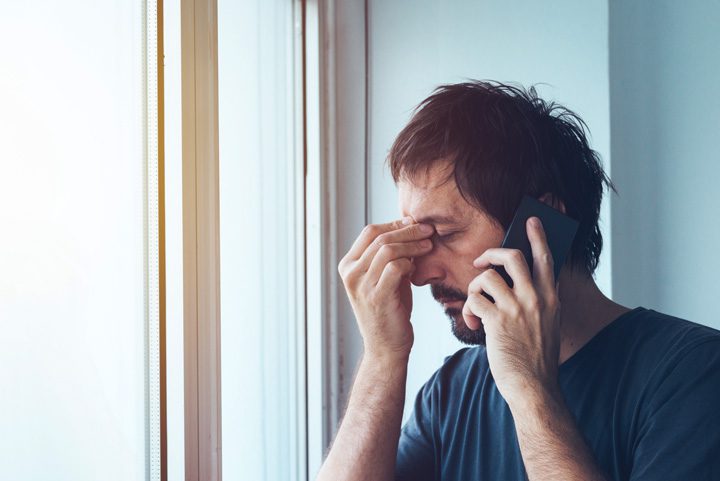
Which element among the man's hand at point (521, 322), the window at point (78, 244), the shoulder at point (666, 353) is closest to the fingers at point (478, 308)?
the man's hand at point (521, 322)

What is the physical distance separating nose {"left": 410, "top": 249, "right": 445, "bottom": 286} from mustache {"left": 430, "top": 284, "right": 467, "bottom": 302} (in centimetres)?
2

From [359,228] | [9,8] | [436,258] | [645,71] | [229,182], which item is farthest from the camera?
[359,228]

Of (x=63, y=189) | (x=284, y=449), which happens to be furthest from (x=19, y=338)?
(x=284, y=449)

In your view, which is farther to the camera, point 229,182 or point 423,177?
point 229,182

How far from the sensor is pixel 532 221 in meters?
0.96

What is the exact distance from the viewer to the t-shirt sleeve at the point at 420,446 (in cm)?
113

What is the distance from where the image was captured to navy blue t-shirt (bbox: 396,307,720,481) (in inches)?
29.0

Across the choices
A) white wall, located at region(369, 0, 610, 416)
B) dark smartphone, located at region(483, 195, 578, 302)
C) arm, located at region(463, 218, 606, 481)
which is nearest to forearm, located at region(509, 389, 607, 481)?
arm, located at region(463, 218, 606, 481)

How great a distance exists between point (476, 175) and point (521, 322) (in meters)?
0.31

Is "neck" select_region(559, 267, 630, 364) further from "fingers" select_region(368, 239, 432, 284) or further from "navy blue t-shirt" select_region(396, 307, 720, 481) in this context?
"fingers" select_region(368, 239, 432, 284)

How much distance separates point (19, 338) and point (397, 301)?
0.63 metres

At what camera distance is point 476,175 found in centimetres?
105

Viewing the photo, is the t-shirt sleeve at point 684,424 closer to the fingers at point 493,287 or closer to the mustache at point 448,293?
the fingers at point 493,287

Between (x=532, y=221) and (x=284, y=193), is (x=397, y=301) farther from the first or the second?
(x=284, y=193)
